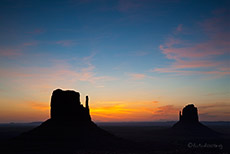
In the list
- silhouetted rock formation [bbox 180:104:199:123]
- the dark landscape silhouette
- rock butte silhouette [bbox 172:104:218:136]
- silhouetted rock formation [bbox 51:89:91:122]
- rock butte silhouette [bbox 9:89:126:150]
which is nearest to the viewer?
the dark landscape silhouette

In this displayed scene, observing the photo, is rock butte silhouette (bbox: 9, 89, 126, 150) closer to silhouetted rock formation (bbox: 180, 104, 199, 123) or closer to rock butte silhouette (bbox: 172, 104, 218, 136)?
rock butte silhouette (bbox: 172, 104, 218, 136)

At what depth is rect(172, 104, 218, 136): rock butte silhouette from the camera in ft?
384

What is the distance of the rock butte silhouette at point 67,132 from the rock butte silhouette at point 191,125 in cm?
6400

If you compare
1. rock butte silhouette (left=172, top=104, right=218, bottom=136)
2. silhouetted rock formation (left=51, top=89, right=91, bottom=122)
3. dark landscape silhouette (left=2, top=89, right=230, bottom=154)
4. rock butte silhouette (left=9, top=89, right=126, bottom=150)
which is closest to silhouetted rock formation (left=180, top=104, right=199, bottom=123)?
rock butte silhouette (left=172, top=104, right=218, bottom=136)

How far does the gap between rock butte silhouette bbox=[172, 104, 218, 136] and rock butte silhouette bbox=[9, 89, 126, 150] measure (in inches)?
2520

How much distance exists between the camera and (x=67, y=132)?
6525cm

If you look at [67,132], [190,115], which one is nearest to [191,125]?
[190,115]

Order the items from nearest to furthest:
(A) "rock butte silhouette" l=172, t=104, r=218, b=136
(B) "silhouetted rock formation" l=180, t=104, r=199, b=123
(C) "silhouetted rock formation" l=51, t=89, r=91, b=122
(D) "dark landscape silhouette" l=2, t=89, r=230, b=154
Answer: (D) "dark landscape silhouette" l=2, t=89, r=230, b=154 < (C) "silhouetted rock formation" l=51, t=89, r=91, b=122 < (A) "rock butte silhouette" l=172, t=104, r=218, b=136 < (B) "silhouetted rock formation" l=180, t=104, r=199, b=123

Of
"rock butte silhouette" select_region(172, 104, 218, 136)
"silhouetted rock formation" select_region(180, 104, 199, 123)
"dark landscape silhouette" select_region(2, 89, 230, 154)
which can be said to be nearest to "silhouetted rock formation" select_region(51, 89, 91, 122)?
"dark landscape silhouette" select_region(2, 89, 230, 154)

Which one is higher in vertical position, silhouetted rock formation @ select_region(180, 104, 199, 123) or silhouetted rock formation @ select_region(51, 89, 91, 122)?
silhouetted rock formation @ select_region(51, 89, 91, 122)

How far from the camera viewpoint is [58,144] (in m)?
59.8

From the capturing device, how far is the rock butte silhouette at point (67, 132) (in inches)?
2388

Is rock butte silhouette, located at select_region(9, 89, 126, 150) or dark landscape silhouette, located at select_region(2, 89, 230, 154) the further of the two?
rock butte silhouette, located at select_region(9, 89, 126, 150)

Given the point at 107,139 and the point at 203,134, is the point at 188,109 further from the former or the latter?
the point at 107,139
